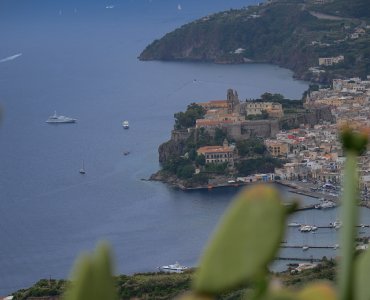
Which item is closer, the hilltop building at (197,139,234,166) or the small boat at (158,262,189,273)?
the small boat at (158,262,189,273)

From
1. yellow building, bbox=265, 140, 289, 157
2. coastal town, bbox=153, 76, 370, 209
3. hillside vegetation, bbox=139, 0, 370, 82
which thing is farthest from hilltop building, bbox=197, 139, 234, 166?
hillside vegetation, bbox=139, 0, 370, 82

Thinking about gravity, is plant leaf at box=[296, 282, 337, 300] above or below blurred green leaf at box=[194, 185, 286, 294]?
below

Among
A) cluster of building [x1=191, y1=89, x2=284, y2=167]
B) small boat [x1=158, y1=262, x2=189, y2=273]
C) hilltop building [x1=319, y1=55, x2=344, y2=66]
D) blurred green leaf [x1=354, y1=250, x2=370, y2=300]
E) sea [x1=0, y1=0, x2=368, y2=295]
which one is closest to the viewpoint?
blurred green leaf [x1=354, y1=250, x2=370, y2=300]

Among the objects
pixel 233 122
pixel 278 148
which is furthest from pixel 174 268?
pixel 233 122

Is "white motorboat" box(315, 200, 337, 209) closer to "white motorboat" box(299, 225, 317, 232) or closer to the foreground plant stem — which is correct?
"white motorboat" box(299, 225, 317, 232)

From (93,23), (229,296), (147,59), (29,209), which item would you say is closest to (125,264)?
(29,209)

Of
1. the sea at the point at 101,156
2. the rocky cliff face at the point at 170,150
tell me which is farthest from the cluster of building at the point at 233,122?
the sea at the point at 101,156

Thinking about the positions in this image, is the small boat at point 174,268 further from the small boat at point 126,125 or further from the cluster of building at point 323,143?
the small boat at point 126,125
